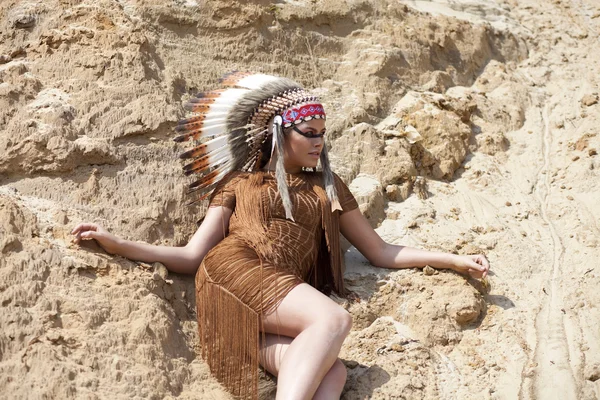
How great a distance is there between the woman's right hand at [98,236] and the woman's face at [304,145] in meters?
0.88

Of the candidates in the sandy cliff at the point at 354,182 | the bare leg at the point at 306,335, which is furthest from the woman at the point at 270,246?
the sandy cliff at the point at 354,182

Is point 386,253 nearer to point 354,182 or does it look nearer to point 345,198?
point 345,198

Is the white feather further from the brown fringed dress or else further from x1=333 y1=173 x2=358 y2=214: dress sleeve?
x1=333 y1=173 x2=358 y2=214: dress sleeve

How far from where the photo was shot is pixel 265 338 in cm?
340

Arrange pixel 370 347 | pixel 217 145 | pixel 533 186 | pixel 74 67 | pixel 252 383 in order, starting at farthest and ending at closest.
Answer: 1. pixel 533 186
2. pixel 74 67
3. pixel 217 145
4. pixel 370 347
5. pixel 252 383

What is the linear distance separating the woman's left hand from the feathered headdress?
0.66 m

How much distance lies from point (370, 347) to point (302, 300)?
0.46 m

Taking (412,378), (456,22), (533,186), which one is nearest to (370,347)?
(412,378)

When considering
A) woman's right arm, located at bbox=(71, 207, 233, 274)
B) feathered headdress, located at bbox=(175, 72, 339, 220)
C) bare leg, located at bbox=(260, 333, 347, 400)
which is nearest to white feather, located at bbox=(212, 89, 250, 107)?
feathered headdress, located at bbox=(175, 72, 339, 220)

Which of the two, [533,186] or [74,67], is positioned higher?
[74,67]

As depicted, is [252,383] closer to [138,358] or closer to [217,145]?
[138,358]

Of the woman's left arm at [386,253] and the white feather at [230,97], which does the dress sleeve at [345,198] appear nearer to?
the woman's left arm at [386,253]

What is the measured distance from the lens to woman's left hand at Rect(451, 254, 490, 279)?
385 centimetres

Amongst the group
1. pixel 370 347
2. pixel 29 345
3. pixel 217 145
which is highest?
pixel 217 145
